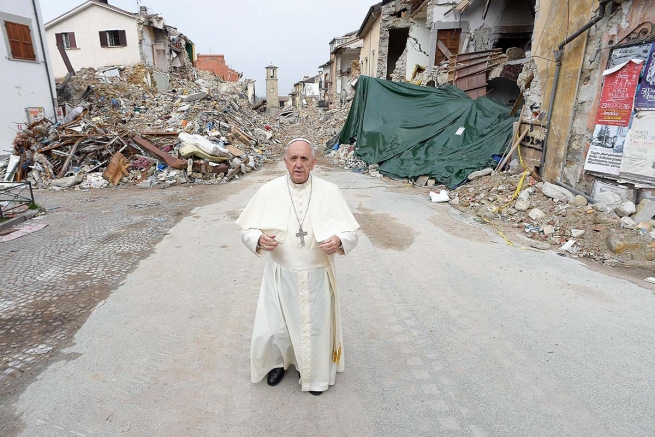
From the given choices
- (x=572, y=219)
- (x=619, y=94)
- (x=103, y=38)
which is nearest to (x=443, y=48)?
(x=619, y=94)

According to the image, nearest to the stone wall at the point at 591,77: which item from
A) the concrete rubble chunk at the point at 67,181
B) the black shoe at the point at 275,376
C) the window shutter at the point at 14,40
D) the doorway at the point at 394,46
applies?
the black shoe at the point at 275,376

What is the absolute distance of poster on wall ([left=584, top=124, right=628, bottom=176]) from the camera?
5910 mm

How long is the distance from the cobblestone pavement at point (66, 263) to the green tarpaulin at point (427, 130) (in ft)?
18.8

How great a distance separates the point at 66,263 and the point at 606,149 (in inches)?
334

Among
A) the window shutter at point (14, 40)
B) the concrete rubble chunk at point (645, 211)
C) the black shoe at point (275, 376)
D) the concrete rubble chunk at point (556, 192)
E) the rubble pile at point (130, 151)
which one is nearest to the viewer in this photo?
the black shoe at point (275, 376)

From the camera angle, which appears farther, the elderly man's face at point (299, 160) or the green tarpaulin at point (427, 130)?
the green tarpaulin at point (427, 130)

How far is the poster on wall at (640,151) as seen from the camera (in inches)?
214

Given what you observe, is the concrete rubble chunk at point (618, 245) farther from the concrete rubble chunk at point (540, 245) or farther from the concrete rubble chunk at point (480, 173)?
the concrete rubble chunk at point (480, 173)

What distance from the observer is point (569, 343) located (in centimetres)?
313

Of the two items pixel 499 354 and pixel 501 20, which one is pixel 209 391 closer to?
pixel 499 354

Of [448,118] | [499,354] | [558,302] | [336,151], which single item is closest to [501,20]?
[448,118]

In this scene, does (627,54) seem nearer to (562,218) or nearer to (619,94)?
(619,94)

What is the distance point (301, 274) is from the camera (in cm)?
236

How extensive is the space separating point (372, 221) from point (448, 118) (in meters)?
6.17
